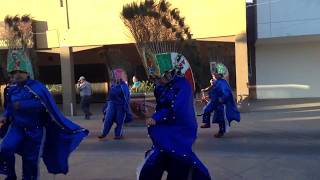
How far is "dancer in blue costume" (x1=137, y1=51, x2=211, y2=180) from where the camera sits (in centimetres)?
561

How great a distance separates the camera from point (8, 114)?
6.46 m

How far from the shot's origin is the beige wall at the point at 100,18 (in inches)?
862

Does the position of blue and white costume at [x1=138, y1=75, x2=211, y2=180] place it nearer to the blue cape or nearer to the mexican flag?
the blue cape

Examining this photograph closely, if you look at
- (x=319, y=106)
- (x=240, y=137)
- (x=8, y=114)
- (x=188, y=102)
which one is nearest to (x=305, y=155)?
(x=240, y=137)

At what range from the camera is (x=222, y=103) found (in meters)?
12.2

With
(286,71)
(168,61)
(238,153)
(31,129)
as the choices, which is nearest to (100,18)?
(286,71)

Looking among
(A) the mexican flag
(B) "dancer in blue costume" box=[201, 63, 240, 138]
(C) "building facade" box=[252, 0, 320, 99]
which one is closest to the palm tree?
(C) "building facade" box=[252, 0, 320, 99]

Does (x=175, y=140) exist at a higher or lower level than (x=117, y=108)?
higher

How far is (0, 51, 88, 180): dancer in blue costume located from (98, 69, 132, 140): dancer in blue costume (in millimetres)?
6005

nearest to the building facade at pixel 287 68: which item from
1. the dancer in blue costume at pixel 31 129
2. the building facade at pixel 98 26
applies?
the building facade at pixel 98 26

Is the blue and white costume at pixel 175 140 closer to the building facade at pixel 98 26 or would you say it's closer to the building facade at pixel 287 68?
the building facade at pixel 98 26

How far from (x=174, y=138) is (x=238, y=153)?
14.3 ft

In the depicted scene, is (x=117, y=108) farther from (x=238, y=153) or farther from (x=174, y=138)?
(x=174, y=138)

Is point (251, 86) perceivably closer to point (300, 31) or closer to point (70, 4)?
point (300, 31)
